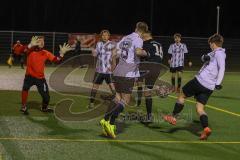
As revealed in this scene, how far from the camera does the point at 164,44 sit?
41469 mm

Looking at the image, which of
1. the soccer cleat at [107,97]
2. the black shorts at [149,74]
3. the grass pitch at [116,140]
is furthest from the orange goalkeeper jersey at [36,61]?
the soccer cleat at [107,97]

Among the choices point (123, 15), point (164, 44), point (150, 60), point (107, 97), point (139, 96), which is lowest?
point (107, 97)

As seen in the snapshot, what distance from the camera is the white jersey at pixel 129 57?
1055 centimetres

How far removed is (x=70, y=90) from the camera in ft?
62.3

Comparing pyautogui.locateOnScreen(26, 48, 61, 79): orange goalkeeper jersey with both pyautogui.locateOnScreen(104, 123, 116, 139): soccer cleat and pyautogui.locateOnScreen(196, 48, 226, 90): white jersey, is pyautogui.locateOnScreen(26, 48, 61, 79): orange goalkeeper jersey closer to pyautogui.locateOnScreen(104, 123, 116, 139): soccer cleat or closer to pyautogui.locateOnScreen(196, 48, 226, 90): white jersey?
pyautogui.locateOnScreen(104, 123, 116, 139): soccer cleat

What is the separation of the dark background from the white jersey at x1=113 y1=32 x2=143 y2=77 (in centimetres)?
4938

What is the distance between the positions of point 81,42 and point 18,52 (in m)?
7.01

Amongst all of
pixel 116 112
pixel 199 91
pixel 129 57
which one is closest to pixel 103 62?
pixel 129 57

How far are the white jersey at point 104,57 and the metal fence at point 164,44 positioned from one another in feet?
75.5

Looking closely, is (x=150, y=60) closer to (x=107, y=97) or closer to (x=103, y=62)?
(x=103, y=62)

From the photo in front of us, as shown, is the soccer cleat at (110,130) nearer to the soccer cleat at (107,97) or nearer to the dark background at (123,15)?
the soccer cleat at (107,97)

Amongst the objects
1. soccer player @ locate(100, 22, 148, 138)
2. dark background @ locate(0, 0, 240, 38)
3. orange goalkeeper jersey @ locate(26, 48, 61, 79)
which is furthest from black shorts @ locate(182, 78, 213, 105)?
dark background @ locate(0, 0, 240, 38)

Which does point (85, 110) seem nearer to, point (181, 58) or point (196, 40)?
point (181, 58)

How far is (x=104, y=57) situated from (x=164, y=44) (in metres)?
27.4
